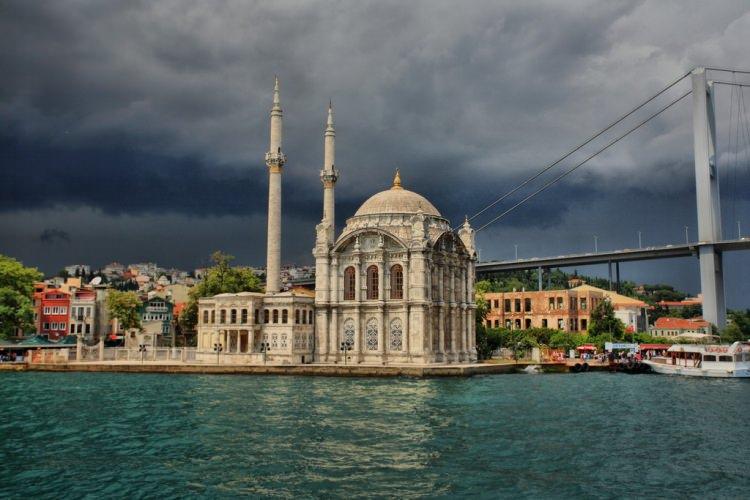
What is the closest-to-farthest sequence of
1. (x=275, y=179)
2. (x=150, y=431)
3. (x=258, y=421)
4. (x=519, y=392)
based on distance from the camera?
(x=150, y=431) → (x=258, y=421) → (x=519, y=392) → (x=275, y=179)

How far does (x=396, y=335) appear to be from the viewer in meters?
48.9

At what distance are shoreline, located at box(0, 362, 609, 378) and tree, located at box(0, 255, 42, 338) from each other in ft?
22.2

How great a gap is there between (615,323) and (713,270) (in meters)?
10.3

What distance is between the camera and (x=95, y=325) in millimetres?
69188

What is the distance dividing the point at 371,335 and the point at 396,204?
9.83 metres

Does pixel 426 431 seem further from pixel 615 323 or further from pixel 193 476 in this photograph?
pixel 615 323

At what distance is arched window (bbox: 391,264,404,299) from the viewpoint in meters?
49.4

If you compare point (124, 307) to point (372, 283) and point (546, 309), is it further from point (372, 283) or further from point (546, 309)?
point (546, 309)

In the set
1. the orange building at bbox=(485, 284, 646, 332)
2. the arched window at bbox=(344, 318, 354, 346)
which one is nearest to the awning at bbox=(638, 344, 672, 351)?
the orange building at bbox=(485, 284, 646, 332)

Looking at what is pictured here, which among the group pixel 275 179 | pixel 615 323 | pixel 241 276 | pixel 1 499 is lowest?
pixel 1 499

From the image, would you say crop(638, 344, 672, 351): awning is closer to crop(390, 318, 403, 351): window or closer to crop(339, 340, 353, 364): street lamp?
Result: crop(390, 318, 403, 351): window

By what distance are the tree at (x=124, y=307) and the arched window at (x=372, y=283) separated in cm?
2436

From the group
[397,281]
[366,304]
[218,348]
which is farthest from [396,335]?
[218,348]

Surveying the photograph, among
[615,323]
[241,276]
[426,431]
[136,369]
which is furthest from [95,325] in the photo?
[426,431]
